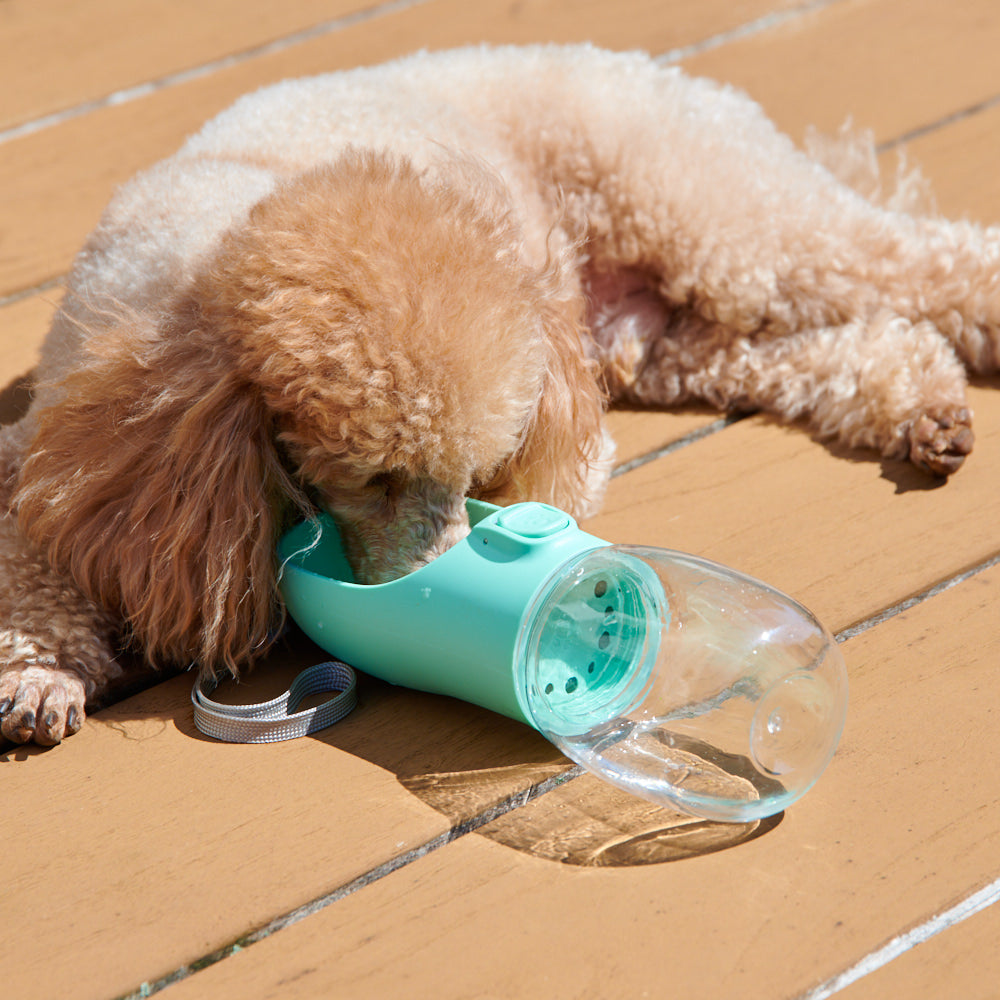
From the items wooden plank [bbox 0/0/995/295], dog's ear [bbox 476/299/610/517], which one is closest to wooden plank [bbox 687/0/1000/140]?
wooden plank [bbox 0/0/995/295]

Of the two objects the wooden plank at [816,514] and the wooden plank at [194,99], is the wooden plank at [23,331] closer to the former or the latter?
the wooden plank at [194,99]

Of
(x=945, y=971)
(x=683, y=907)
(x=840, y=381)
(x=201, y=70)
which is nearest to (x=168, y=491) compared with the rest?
(x=683, y=907)

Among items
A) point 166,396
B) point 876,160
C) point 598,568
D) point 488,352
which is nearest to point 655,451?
point 488,352

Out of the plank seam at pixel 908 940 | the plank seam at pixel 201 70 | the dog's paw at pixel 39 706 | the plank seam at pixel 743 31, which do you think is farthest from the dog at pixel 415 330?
the plank seam at pixel 201 70

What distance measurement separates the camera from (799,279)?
224 cm

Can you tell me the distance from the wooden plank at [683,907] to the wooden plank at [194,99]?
1830mm

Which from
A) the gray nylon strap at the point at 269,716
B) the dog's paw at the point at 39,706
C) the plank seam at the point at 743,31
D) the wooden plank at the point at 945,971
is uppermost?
the plank seam at the point at 743,31

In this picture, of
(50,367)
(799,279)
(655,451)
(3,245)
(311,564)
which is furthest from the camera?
(3,245)

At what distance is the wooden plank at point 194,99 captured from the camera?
107 inches

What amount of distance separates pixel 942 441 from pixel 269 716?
114 centimetres

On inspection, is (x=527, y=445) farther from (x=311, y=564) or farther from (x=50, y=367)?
(x=50, y=367)

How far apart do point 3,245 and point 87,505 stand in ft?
4.54

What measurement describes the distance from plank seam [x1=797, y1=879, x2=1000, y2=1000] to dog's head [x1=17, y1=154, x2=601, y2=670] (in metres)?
0.71

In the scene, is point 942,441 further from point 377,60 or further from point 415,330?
point 377,60
